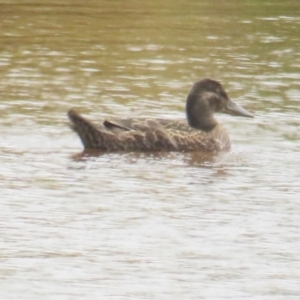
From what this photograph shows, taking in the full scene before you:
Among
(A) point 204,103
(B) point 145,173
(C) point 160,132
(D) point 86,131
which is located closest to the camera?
(B) point 145,173

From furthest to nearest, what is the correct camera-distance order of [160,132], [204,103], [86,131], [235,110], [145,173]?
[235,110] → [204,103] → [160,132] → [86,131] → [145,173]

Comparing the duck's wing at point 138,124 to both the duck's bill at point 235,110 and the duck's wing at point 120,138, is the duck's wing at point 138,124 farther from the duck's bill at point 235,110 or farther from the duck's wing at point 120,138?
the duck's bill at point 235,110

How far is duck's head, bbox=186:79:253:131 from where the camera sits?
12.0 meters

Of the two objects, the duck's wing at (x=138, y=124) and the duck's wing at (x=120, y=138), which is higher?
the duck's wing at (x=138, y=124)

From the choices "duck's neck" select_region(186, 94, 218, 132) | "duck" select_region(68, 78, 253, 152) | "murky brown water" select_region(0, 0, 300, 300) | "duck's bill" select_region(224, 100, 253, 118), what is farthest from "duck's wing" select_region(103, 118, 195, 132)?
"duck's bill" select_region(224, 100, 253, 118)

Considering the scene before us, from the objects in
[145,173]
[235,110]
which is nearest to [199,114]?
[235,110]

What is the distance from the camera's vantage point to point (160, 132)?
1148 centimetres

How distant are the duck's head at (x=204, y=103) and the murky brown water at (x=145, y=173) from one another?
307mm

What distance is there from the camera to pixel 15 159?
10.9 metres

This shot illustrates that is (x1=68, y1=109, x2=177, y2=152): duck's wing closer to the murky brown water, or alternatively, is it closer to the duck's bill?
the murky brown water

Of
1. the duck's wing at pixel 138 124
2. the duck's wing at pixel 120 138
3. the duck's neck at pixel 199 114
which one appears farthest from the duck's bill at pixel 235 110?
the duck's wing at pixel 120 138

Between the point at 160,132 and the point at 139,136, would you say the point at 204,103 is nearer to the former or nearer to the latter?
the point at 160,132

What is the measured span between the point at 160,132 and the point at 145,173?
979mm

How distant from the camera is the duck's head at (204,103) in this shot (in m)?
12.0
